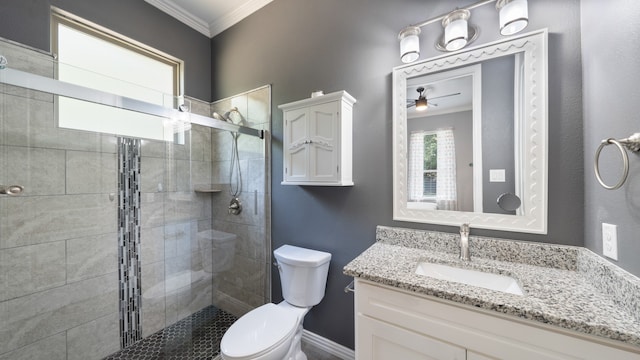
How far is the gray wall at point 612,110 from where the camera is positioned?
78 cm

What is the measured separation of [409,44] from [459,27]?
0.81ft

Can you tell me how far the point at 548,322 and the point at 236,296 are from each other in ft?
7.11

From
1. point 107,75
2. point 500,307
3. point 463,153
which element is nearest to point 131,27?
point 107,75

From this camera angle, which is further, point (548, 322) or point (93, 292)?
point (93, 292)

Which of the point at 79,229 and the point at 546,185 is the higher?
the point at 546,185

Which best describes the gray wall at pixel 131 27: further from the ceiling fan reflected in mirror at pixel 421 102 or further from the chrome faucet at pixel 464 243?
the chrome faucet at pixel 464 243

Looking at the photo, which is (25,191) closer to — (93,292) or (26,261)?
(26,261)

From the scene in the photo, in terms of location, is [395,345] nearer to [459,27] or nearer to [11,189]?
[459,27]

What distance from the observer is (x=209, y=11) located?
2273 millimetres

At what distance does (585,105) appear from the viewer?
Answer: 1034mm

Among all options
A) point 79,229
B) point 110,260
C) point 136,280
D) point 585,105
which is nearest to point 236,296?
point 136,280

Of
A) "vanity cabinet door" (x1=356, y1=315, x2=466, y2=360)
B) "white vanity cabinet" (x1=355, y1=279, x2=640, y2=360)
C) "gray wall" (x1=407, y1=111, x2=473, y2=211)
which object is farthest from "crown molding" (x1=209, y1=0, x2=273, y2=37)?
"vanity cabinet door" (x1=356, y1=315, x2=466, y2=360)

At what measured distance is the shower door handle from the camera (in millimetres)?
1322

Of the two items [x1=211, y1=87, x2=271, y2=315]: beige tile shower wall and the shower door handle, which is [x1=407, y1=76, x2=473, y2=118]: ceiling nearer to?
[x1=211, y1=87, x2=271, y2=315]: beige tile shower wall
